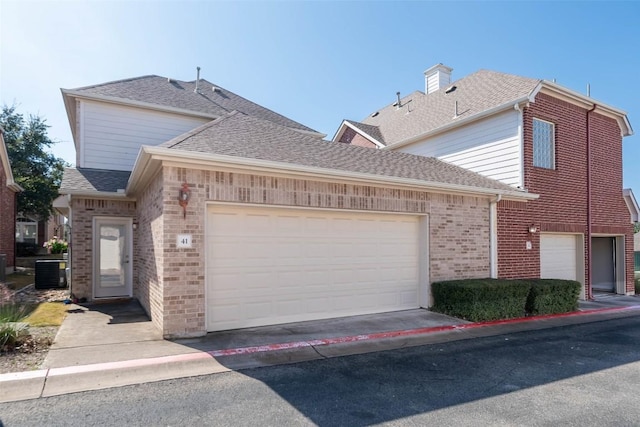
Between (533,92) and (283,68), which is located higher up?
(283,68)

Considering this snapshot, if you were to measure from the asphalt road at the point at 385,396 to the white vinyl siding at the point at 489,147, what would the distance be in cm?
666

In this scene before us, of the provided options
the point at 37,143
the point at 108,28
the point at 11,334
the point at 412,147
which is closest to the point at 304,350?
the point at 11,334

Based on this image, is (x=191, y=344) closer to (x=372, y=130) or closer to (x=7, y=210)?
(x=372, y=130)

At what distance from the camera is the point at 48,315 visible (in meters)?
7.99

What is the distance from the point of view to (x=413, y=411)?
3.99 metres

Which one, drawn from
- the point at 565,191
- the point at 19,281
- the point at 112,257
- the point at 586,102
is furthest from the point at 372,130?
the point at 19,281

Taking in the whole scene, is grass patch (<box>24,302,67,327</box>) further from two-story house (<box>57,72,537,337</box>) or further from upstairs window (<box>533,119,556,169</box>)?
upstairs window (<box>533,119,556,169</box>)

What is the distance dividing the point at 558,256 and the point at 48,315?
14.5 metres

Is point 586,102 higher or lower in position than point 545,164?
higher

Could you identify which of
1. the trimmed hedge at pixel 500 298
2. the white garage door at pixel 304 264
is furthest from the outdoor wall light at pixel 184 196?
the trimmed hedge at pixel 500 298

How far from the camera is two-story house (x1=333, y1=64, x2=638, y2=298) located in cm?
1105

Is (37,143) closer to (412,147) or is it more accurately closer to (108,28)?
(108,28)

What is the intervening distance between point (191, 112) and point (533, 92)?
11089mm

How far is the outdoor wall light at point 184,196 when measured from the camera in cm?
616
